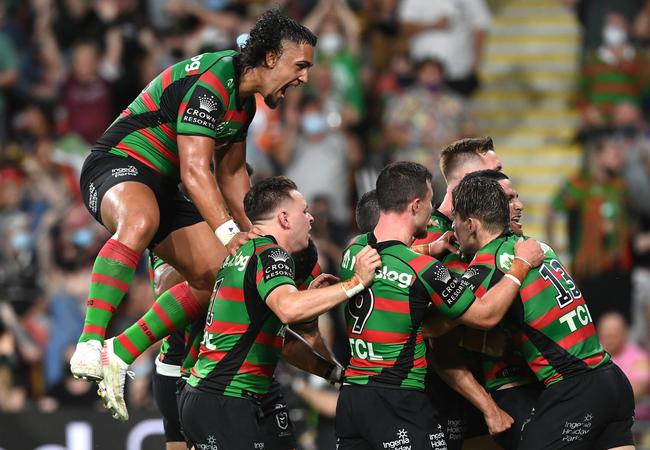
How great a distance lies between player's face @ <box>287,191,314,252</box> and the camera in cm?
664

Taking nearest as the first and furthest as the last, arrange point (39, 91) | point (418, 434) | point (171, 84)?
point (418, 434) → point (171, 84) → point (39, 91)

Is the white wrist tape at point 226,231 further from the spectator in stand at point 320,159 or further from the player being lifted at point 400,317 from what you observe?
the spectator in stand at point 320,159

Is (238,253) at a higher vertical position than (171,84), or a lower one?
lower

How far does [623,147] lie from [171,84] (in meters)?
6.51

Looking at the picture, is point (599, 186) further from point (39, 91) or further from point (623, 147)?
point (39, 91)

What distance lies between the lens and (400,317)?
20.8 ft

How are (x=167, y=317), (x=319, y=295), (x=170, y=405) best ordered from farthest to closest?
(x=170, y=405), (x=167, y=317), (x=319, y=295)

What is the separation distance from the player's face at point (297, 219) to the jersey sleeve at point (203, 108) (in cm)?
60

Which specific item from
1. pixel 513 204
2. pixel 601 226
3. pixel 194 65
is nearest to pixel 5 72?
pixel 601 226

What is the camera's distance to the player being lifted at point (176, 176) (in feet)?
22.0

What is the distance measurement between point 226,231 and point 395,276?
3.03 feet

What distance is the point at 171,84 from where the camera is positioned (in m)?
7.05

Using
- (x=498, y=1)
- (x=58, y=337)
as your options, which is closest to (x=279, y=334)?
(x=58, y=337)

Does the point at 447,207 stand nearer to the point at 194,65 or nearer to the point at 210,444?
the point at 194,65
